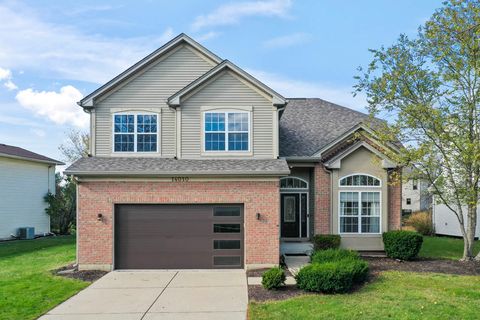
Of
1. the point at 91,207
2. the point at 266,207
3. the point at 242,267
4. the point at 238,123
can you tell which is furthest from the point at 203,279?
the point at 238,123

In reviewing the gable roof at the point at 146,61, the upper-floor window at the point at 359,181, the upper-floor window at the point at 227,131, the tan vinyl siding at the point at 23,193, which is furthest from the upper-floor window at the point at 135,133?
the tan vinyl siding at the point at 23,193

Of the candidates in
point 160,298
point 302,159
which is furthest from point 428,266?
point 160,298

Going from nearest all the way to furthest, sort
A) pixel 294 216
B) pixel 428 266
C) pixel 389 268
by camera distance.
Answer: pixel 389 268 → pixel 428 266 → pixel 294 216

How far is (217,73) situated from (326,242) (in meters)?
7.67

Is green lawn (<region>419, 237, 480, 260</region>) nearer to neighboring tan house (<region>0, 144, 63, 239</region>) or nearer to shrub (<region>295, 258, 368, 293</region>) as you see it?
shrub (<region>295, 258, 368, 293</region>)

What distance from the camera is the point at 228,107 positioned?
15812mm

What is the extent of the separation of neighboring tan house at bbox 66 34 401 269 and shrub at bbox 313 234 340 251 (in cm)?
74

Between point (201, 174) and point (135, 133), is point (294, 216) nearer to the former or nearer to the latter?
point (201, 174)

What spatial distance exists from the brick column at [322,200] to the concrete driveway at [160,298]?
186 inches

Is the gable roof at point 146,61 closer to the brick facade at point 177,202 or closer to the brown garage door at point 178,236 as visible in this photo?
the brick facade at point 177,202

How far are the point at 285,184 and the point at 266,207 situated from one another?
405cm

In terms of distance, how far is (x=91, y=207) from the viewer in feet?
48.8

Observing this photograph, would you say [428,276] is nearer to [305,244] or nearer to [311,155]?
[305,244]

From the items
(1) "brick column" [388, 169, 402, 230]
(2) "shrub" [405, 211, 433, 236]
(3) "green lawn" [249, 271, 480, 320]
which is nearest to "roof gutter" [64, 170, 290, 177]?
(3) "green lawn" [249, 271, 480, 320]
